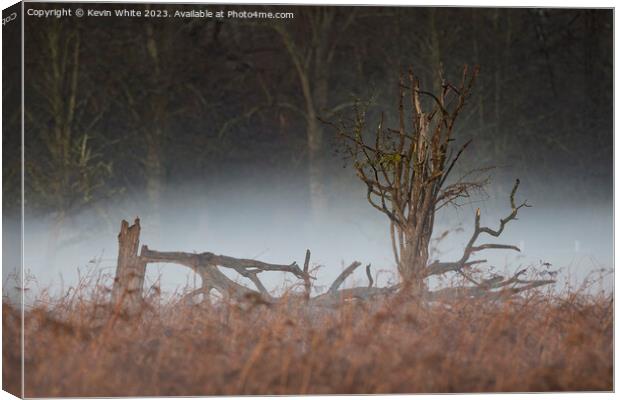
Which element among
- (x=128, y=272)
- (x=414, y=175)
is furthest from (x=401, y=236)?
(x=128, y=272)

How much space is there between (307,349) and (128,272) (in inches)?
52.0

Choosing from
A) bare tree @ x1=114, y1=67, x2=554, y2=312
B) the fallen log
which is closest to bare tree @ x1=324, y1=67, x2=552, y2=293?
bare tree @ x1=114, y1=67, x2=554, y2=312

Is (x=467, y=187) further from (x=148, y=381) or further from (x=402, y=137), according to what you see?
(x=148, y=381)

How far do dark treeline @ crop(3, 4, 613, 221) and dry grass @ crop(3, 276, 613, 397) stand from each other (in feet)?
2.95

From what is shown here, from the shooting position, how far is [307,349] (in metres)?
7.70

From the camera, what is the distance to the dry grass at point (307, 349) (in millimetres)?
7543

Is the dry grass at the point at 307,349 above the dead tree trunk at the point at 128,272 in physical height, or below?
below

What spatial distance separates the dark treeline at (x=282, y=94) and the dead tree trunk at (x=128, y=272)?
2.08ft

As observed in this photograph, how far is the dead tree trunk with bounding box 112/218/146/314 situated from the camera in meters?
8.08

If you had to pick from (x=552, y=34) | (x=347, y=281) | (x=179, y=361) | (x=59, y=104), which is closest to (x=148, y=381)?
(x=179, y=361)

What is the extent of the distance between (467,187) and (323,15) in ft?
5.07

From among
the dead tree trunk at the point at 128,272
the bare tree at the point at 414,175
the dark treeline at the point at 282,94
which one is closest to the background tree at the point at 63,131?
the dark treeline at the point at 282,94

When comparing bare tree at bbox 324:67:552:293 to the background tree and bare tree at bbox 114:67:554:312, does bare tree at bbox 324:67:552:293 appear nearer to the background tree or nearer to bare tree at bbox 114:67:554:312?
bare tree at bbox 114:67:554:312

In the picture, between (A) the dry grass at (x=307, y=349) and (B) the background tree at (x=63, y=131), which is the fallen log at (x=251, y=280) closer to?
(A) the dry grass at (x=307, y=349)
